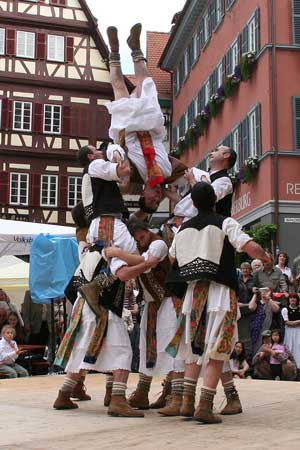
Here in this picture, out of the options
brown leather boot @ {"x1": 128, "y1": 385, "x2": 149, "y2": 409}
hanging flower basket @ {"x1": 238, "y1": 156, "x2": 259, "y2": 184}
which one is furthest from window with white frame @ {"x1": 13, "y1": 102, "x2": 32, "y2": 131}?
brown leather boot @ {"x1": 128, "y1": 385, "x2": 149, "y2": 409}

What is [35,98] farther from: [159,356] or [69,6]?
[159,356]

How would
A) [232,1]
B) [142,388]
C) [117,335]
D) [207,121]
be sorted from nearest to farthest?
[117,335]
[142,388]
[232,1]
[207,121]

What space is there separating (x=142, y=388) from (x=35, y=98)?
2853 cm

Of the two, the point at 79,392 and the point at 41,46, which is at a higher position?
the point at 41,46

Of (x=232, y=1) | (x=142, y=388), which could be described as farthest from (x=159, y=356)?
(x=232, y=1)

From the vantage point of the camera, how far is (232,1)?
23391mm

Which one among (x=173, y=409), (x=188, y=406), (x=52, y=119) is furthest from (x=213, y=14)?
(x=188, y=406)

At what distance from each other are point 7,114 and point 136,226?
27.9m

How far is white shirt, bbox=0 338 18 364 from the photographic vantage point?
10477 mm

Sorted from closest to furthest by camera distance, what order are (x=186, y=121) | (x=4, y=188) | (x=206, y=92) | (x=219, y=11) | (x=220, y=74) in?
(x=220, y=74) < (x=219, y=11) < (x=206, y=92) < (x=186, y=121) < (x=4, y=188)

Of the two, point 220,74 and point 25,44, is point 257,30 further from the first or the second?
point 25,44

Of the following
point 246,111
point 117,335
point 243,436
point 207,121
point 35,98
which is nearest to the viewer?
point 243,436

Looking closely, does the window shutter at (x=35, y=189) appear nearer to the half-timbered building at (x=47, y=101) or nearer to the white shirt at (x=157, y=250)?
the half-timbered building at (x=47, y=101)

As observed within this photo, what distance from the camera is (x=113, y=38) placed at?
18.7 feet
